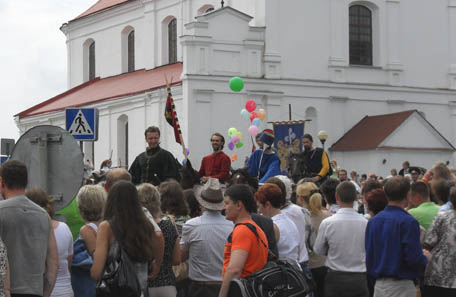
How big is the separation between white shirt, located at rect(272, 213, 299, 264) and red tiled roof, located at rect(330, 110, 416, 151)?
2896cm

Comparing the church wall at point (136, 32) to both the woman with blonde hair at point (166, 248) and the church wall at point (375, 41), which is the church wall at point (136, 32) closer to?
the church wall at point (375, 41)

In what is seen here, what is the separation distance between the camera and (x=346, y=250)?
10586mm

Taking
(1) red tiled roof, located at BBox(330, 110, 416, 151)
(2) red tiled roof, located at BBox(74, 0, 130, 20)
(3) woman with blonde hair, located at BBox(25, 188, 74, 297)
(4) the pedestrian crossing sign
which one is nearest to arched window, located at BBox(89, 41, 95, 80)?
(2) red tiled roof, located at BBox(74, 0, 130, 20)

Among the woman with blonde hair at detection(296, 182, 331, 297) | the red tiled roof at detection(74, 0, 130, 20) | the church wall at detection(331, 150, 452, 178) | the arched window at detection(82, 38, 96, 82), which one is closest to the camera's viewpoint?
the woman with blonde hair at detection(296, 182, 331, 297)

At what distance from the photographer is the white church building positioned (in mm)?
39875

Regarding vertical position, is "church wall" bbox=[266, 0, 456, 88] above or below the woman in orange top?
above

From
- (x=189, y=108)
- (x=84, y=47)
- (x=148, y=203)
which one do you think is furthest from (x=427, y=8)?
(x=148, y=203)

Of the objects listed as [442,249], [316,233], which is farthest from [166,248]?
[316,233]

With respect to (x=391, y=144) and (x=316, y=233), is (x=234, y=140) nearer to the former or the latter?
(x=391, y=144)

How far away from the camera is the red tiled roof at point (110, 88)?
146ft

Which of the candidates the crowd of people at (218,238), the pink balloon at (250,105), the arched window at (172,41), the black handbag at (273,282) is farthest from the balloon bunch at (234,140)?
the black handbag at (273,282)

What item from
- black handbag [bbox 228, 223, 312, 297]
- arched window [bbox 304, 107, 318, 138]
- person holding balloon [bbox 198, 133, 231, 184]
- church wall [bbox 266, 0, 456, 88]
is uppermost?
church wall [bbox 266, 0, 456, 88]

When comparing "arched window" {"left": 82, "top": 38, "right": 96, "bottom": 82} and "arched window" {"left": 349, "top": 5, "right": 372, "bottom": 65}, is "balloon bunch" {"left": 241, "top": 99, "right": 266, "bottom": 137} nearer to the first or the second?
"arched window" {"left": 349, "top": 5, "right": 372, "bottom": 65}

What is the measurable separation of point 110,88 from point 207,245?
40.0 m
